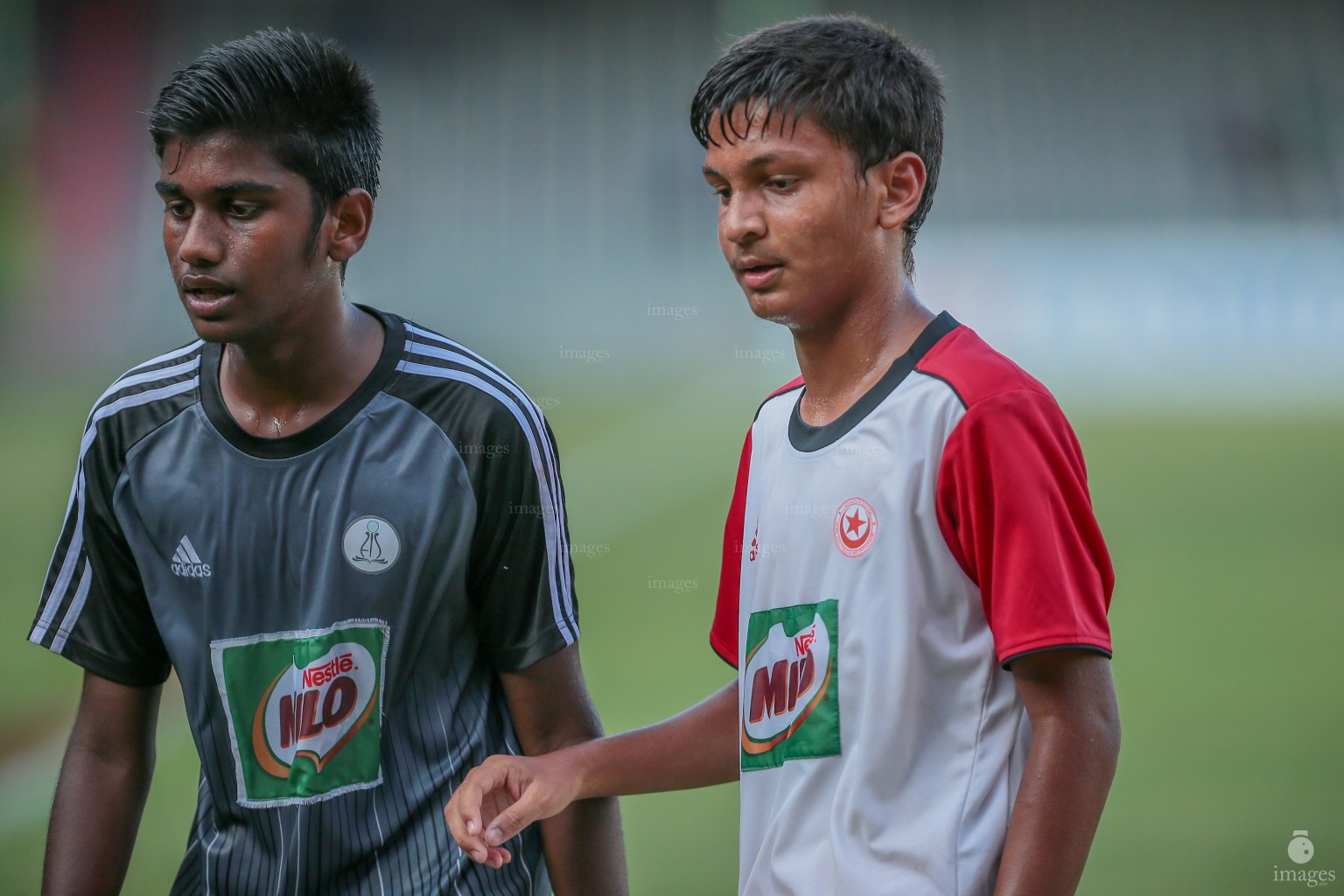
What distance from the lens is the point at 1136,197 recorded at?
6.05m

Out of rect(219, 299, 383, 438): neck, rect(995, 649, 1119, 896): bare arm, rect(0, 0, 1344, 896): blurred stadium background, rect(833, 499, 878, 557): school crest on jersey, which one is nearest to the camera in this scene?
rect(995, 649, 1119, 896): bare arm

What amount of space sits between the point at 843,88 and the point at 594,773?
750 mm

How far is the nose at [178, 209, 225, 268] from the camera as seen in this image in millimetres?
1392

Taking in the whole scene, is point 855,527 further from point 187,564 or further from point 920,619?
point 187,564

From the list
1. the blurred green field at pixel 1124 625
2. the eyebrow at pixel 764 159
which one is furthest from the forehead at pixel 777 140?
the blurred green field at pixel 1124 625

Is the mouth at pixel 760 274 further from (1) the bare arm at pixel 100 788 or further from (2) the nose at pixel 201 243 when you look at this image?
(1) the bare arm at pixel 100 788

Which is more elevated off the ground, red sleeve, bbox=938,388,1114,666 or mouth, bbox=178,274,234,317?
mouth, bbox=178,274,234,317

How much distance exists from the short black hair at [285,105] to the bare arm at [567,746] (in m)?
0.60

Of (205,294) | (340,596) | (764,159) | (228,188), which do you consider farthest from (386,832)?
(764,159)

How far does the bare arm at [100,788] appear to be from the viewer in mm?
1542

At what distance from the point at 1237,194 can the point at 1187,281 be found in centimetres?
58

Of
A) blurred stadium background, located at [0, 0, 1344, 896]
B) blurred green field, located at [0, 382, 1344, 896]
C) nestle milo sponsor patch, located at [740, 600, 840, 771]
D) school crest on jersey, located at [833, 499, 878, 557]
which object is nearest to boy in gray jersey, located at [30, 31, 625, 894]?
nestle milo sponsor patch, located at [740, 600, 840, 771]

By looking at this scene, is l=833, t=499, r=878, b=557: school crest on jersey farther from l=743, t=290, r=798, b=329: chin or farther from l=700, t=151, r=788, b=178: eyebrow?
l=700, t=151, r=788, b=178: eyebrow

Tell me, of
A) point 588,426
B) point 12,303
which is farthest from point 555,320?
point 12,303
